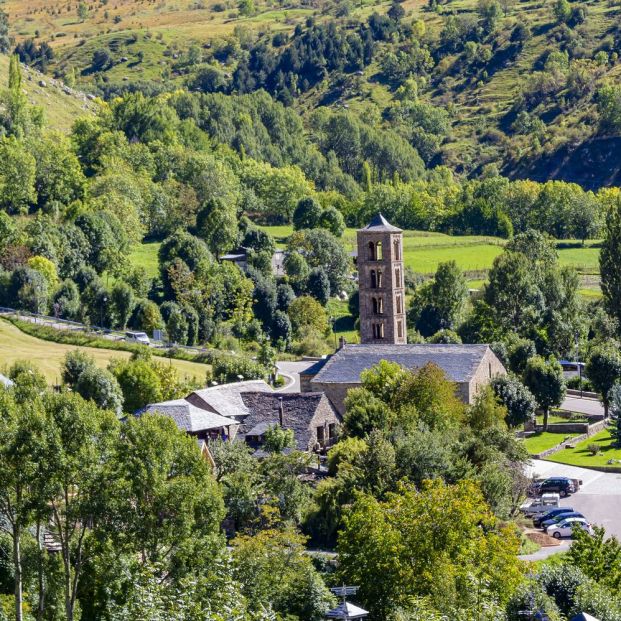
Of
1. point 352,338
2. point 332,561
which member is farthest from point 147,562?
point 352,338

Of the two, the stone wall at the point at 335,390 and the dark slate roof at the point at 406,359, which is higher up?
the dark slate roof at the point at 406,359

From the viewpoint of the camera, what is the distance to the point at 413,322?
132m

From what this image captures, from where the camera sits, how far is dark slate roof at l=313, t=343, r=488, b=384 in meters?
88.8

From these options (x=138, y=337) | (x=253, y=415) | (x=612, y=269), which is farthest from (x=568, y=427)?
(x=138, y=337)

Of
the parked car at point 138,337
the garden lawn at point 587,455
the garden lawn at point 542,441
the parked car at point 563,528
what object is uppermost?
the parked car at point 138,337

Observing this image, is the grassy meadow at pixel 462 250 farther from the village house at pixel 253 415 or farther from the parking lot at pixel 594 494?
the village house at pixel 253 415

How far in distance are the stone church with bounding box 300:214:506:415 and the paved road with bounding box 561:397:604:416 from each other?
10944mm

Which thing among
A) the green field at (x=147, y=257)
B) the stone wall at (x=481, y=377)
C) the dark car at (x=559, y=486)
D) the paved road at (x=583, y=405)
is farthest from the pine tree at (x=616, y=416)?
the green field at (x=147, y=257)

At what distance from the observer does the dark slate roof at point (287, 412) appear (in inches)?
3241

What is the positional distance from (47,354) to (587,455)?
36741 mm

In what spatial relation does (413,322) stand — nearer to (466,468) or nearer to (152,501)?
(466,468)

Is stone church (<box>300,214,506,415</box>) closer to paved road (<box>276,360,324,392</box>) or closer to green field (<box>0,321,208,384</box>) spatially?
paved road (<box>276,360,324,392</box>)

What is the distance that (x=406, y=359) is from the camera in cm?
8975

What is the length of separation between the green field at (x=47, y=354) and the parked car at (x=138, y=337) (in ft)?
16.7
